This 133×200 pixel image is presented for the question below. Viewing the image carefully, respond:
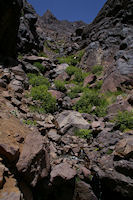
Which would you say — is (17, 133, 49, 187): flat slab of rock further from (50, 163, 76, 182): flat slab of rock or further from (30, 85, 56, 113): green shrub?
(30, 85, 56, 113): green shrub

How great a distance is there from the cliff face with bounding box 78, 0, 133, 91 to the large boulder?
306 inches

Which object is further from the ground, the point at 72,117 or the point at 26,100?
the point at 26,100

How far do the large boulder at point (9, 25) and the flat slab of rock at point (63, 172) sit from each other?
9.31 m

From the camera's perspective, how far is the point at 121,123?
5.89 m

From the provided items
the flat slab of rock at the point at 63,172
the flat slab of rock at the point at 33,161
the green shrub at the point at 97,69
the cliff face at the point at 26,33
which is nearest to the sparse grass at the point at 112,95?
the green shrub at the point at 97,69

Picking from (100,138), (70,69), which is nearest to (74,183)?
(100,138)

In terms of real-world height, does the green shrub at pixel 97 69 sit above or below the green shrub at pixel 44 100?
above

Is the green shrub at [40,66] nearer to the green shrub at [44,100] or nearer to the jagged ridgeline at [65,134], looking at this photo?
the jagged ridgeline at [65,134]

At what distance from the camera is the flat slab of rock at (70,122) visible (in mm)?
6371

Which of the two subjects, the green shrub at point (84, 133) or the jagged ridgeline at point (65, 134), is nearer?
the jagged ridgeline at point (65, 134)

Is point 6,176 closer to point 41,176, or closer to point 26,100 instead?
point 41,176

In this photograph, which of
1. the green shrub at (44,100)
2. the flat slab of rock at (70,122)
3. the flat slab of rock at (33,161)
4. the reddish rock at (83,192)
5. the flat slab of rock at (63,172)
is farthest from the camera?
the green shrub at (44,100)

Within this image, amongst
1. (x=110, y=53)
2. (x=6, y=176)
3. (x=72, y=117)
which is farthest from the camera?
(x=110, y=53)

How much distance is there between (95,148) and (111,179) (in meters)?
1.35
